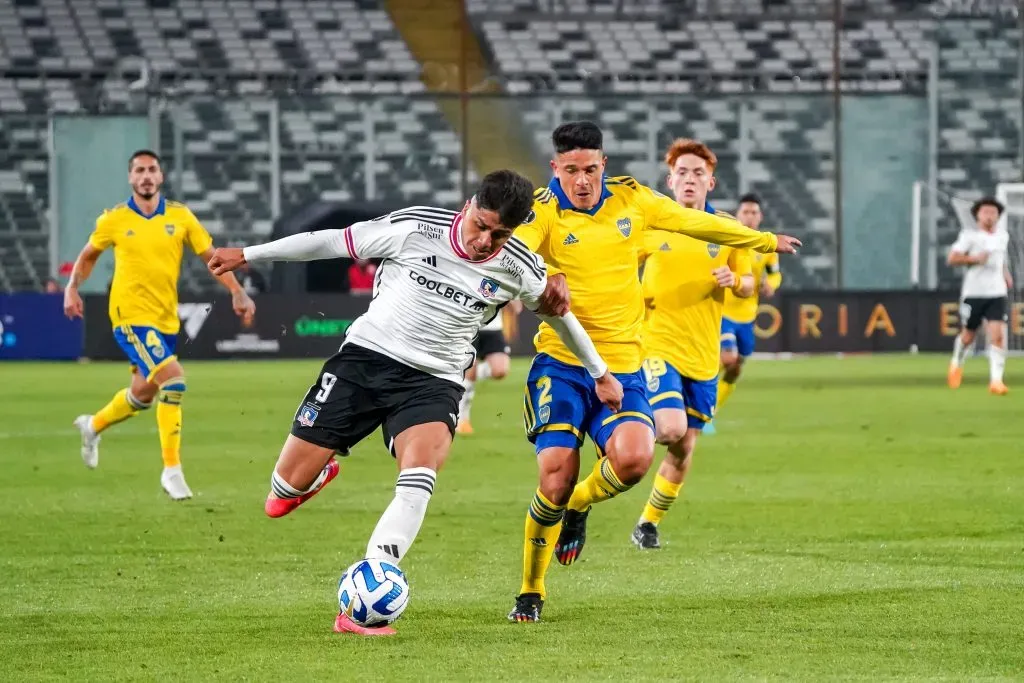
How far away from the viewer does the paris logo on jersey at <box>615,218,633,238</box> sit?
766 centimetres

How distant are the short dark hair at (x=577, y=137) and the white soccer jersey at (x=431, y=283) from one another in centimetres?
75

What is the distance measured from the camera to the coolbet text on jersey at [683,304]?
9.81m

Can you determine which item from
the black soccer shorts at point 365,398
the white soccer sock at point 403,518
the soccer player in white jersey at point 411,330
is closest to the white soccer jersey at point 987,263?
the soccer player in white jersey at point 411,330

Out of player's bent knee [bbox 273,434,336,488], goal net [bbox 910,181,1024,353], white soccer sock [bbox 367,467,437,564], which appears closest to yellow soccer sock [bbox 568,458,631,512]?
white soccer sock [bbox 367,467,437,564]

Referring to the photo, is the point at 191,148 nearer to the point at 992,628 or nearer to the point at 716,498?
the point at 716,498

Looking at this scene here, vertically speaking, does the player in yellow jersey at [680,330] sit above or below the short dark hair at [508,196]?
below

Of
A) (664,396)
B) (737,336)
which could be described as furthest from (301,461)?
(737,336)

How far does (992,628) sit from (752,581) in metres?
1.52

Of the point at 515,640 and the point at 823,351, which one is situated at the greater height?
the point at 515,640

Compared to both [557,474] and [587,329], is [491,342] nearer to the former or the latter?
[587,329]

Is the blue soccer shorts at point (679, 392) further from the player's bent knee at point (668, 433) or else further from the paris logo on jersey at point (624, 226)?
the paris logo on jersey at point (624, 226)

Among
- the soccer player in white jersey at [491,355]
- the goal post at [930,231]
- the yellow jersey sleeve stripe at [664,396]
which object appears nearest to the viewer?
the yellow jersey sleeve stripe at [664,396]

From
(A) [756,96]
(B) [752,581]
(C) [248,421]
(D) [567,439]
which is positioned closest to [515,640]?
(D) [567,439]

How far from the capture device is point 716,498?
455 inches
